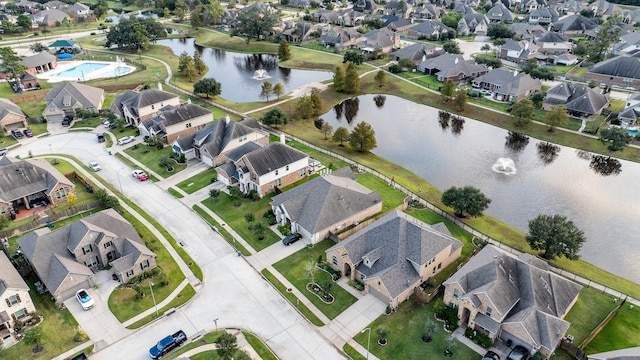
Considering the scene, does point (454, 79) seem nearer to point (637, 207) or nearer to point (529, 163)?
point (529, 163)

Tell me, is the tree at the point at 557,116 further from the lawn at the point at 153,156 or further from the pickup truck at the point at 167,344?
the pickup truck at the point at 167,344

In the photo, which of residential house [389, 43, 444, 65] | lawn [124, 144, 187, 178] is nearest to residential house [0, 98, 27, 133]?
lawn [124, 144, 187, 178]

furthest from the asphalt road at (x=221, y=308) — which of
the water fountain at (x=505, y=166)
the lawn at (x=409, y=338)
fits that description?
the water fountain at (x=505, y=166)

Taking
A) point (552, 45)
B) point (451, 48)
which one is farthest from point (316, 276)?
point (552, 45)

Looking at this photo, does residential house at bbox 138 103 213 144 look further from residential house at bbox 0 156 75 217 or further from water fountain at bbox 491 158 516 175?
water fountain at bbox 491 158 516 175

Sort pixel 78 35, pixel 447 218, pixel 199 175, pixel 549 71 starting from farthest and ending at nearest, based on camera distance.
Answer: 1. pixel 78 35
2. pixel 549 71
3. pixel 199 175
4. pixel 447 218

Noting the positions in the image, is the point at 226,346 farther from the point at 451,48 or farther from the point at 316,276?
the point at 451,48

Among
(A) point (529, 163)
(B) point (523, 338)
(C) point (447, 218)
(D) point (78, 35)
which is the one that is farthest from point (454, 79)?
(D) point (78, 35)
